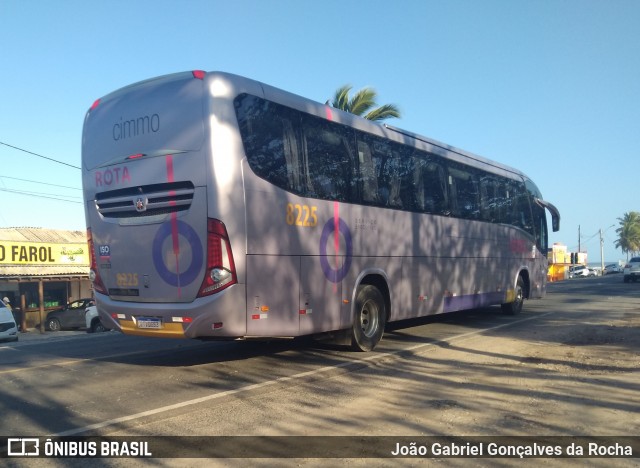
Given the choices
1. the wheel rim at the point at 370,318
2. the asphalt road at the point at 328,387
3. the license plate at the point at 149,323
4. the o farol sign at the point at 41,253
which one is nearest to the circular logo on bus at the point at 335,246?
the wheel rim at the point at 370,318

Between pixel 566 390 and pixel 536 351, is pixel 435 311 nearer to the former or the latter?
pixel 536 351

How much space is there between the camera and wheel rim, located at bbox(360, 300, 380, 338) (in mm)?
9258

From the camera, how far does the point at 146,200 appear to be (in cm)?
725

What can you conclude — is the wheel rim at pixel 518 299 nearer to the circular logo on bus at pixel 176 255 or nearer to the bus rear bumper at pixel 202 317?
the bus rear bumper at pixel 202 317

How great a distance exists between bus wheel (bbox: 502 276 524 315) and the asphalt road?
417 cm

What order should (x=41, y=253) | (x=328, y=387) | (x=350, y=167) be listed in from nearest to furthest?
(x=328, y=387)
(x=350, y=167)
(x=41, y=253)

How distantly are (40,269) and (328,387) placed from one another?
24.8m

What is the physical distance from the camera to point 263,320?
7102mm

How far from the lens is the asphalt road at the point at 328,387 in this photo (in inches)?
211

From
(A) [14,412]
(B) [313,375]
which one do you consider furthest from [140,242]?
(B) [313,375]

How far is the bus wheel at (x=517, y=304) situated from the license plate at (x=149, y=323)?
437 inches

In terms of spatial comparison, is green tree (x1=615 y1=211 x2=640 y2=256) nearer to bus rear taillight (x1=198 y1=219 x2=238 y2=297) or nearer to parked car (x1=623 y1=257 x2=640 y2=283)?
parked car (x1=623 y1=257 x2=640 y2=283)

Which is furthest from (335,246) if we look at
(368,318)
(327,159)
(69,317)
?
(69,317)

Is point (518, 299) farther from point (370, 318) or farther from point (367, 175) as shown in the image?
point (367, 175)
